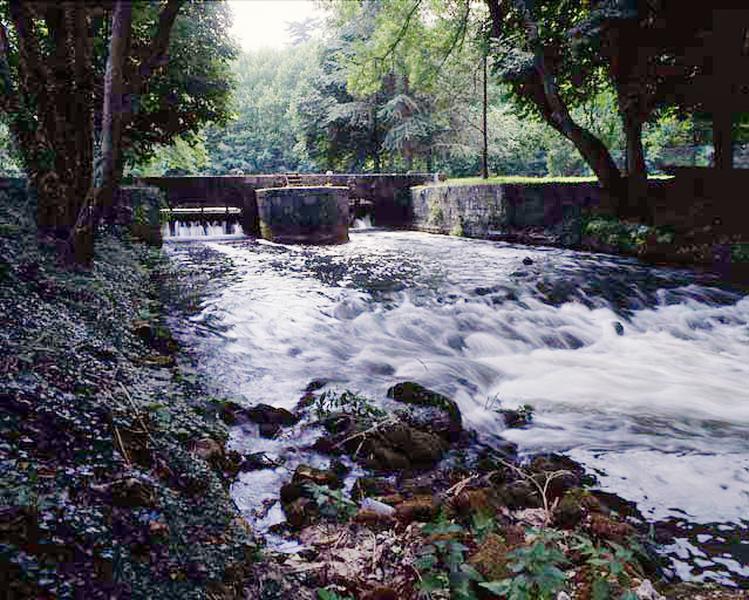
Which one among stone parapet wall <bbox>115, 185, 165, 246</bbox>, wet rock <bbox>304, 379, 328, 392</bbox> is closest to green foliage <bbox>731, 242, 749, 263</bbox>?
wet rock <bbox>304, 379, 328, 392</bbox>

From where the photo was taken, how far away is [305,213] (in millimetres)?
14391

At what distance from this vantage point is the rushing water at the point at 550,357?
3496mm

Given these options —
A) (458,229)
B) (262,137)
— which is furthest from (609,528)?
(262,137)

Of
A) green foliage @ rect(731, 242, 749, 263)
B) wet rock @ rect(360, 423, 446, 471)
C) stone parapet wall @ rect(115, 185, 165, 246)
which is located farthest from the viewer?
green foliage @ rect(731, 242, 749, 263)

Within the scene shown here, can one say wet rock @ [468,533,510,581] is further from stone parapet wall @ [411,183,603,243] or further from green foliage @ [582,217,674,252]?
stone parapet wall @ [411,183,603,243]

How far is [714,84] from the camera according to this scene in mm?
12266

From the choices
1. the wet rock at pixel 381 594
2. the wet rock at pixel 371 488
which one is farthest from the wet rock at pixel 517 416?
the wet rock at pixel 381 594

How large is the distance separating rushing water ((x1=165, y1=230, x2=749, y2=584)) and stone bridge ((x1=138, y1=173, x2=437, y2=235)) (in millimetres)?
6566

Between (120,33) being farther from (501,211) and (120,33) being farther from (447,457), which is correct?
(501,211)

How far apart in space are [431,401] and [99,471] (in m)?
2.59

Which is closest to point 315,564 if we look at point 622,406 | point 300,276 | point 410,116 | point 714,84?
point 622,406

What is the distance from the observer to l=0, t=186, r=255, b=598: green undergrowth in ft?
5.29

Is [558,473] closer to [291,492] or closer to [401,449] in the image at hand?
[401,449]

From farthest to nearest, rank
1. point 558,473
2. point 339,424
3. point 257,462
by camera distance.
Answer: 1. point 339,424
2. point 257,462
3. point 558,473
